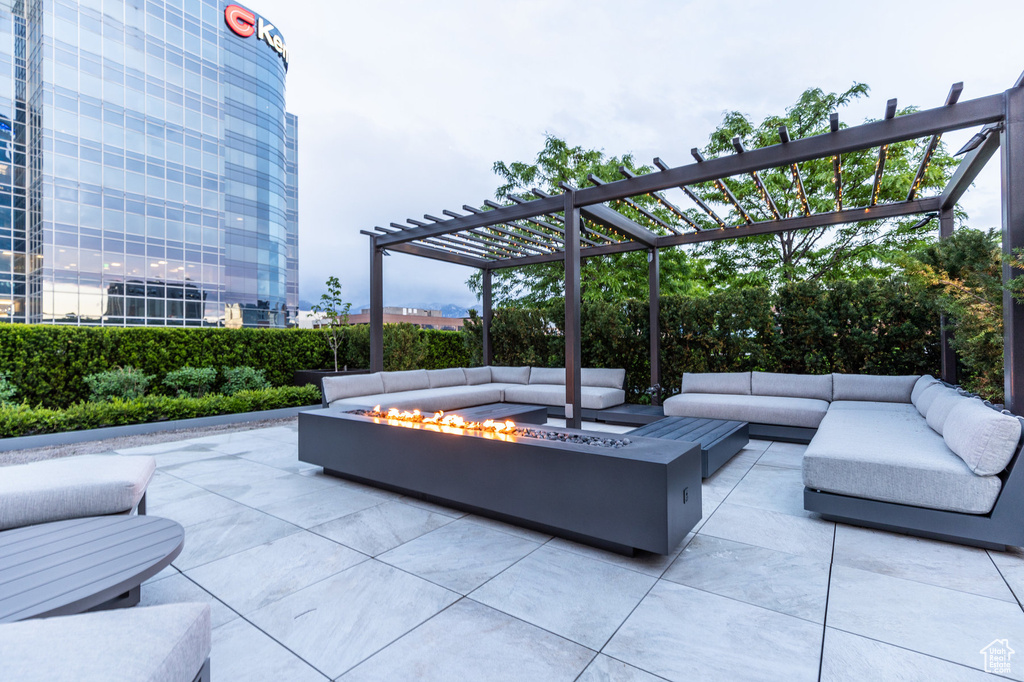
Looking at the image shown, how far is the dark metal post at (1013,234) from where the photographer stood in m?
3.16

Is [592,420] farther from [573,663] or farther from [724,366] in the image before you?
[573,663]

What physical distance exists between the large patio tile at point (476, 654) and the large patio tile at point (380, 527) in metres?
0.85

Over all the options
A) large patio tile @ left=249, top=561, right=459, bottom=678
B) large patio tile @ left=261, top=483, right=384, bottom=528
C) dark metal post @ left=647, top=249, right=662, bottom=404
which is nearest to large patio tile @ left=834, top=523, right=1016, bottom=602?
large patio tile @ left=249, top=561, right=459, bottom=678

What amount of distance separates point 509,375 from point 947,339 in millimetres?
5602

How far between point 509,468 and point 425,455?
0.71m

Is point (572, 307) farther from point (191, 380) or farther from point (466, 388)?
point (191, 380)

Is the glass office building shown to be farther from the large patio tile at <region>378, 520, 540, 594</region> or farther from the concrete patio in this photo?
the large patio tile at <region>378, 520, 540, 594</region>

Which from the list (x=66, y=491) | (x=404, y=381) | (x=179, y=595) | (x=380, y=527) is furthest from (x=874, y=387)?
(x=66, y=491)

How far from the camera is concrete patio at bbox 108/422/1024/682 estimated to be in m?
1.61

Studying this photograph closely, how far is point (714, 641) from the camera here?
1729mm

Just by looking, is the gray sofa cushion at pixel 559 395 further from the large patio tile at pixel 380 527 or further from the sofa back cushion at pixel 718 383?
the large patio tile at pixel 380 527

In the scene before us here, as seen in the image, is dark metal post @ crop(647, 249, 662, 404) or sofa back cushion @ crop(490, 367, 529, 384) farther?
sofa back cushion @ crop(490, 367, 529, 384)

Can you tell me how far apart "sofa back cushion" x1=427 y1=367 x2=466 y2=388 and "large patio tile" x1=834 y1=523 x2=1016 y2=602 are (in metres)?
5.33

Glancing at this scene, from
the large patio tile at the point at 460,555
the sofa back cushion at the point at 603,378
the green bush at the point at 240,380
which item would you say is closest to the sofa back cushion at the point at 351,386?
the sofa back cushion at the point at 603,378
